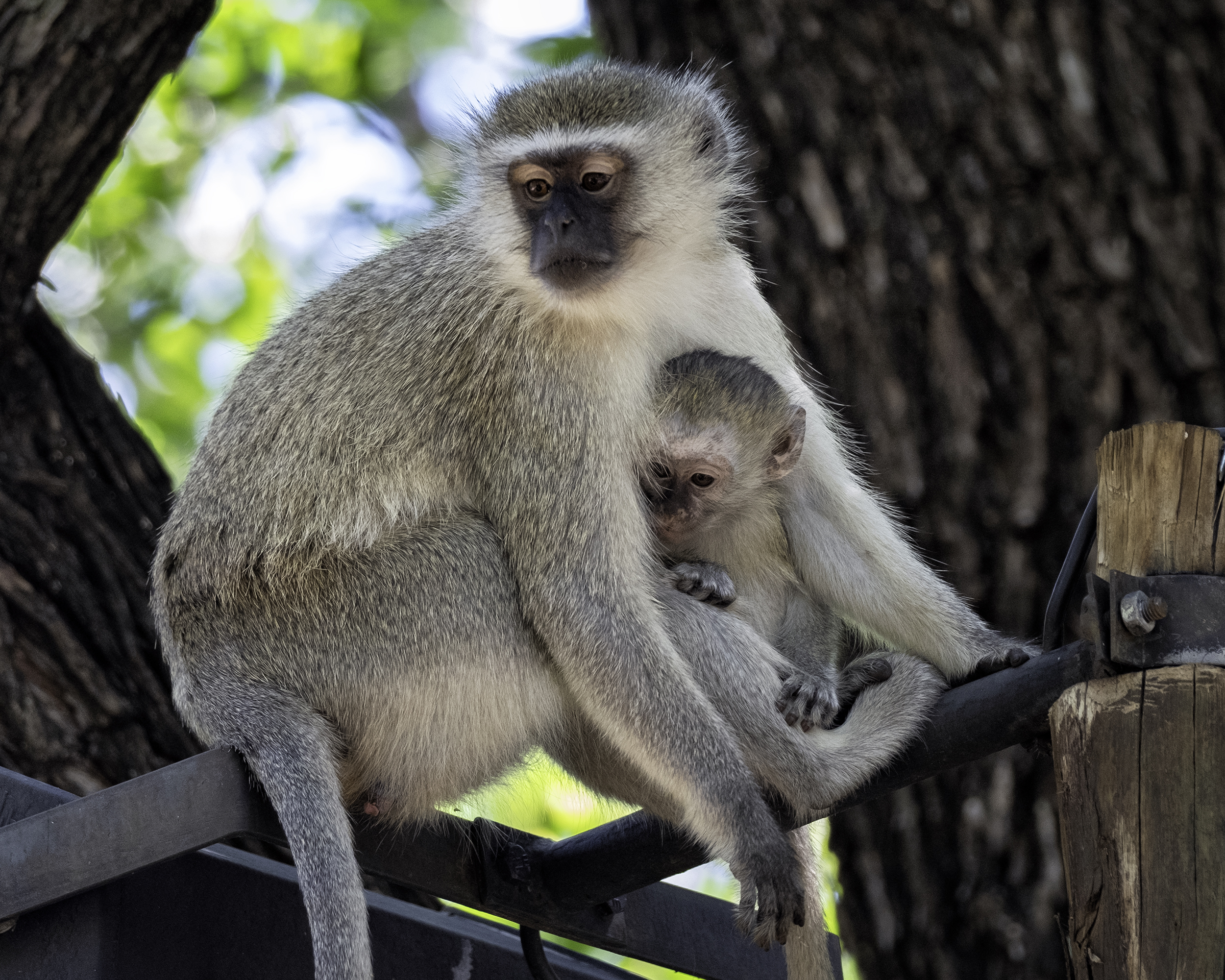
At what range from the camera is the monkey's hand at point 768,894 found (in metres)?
2.93

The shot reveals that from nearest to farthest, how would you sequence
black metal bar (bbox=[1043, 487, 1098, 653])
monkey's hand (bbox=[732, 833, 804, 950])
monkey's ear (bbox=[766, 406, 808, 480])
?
black metal bar (bbox=[1043, 487, 1098, 653]), monkey's hand (bbox=[732, 833, 804, 950]), monkey's ear (bbox=[766, 406, 808, 480])

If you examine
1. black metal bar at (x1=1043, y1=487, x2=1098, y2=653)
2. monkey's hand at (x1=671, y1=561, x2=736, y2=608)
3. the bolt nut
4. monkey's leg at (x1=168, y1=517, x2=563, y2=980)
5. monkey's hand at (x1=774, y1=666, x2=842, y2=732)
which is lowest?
monkey's leg at (x1=168, y1=517, x2=563, y2=980)

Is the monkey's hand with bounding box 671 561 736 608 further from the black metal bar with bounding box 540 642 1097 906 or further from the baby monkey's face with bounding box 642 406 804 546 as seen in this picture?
the black metal bar with bounding box 540 642 1097 906

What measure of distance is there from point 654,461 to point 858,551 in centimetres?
63

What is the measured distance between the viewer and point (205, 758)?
2713 mm

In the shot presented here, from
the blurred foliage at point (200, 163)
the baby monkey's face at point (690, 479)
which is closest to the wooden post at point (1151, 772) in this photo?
the baby monkey's face at point (690, 479)

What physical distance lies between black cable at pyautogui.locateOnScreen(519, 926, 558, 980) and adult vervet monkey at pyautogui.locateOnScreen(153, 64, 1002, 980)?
1.28 feet

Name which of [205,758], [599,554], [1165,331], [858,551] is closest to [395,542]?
[599,554]

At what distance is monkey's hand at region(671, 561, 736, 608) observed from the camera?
3.40 metres

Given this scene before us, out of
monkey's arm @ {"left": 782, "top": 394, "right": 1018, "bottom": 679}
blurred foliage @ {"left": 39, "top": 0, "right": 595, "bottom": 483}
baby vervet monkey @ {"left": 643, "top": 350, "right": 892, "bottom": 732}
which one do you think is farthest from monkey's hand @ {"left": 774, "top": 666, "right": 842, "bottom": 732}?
blurred foliage @ {"left": 39, "top": 0, "right": 595, "bottom": 483}

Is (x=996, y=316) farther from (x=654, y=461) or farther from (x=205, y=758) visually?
(x=205, y=758)

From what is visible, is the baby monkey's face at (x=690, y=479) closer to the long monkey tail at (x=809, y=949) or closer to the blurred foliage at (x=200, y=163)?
the long monkey tail at (x=809, y=949)

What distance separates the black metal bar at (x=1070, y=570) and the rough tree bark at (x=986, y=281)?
1.97 meters

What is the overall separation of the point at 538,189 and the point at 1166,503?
1877 mm
